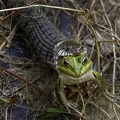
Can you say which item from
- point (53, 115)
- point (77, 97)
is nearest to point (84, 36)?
point (77, 97)

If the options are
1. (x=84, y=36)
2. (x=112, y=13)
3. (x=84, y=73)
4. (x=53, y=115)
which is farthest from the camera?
(x=112, y=13)

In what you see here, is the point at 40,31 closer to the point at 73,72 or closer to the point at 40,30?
the point at 40,30

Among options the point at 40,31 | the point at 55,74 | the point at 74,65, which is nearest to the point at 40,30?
the point at 40,31

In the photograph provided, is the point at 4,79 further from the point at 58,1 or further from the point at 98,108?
the point at 58,1

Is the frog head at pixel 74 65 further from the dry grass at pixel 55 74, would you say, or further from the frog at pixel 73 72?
the dry grass at pixel 55 74

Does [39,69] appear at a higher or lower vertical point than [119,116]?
higher

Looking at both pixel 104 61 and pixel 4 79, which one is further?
pixel 104 61

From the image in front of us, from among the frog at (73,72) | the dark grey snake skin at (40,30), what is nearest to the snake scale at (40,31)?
the dark grey snake skin at (40,30)

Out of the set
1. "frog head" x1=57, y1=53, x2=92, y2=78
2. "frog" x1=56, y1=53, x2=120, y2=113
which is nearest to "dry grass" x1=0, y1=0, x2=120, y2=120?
"frog" x1=56, y1=53, x2=120, y2=113
